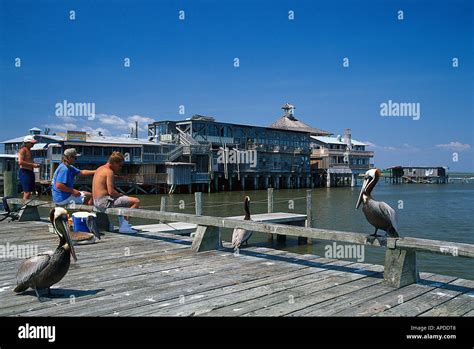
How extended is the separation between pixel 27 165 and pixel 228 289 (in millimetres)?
7782

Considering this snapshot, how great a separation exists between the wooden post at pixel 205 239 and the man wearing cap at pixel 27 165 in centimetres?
549

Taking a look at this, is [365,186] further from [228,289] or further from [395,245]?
[228,289]

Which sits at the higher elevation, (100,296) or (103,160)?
(103,160)

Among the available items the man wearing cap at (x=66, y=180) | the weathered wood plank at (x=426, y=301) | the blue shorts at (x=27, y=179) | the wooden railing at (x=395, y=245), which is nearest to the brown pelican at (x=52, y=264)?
the wooden railing at (x=395, y=245)

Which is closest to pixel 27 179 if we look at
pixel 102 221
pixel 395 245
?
pixel 102 221

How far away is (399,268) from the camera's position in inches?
209

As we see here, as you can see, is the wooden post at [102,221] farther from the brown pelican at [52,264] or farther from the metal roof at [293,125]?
the metal roof at [293,125]

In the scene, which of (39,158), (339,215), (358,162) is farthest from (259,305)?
(358,162)

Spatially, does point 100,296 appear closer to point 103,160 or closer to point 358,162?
point 103,160

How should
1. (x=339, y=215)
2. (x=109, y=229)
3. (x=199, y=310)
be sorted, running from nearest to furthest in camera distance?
1. (x=199, y=310)
2. (x=109, y=229)
3. (x=339, y=215)

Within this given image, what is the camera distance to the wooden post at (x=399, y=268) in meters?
5.30

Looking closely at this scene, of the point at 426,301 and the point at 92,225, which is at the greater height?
the point at 92,225

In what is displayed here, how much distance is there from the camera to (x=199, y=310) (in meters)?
4.44

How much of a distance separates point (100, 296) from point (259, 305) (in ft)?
5.79
